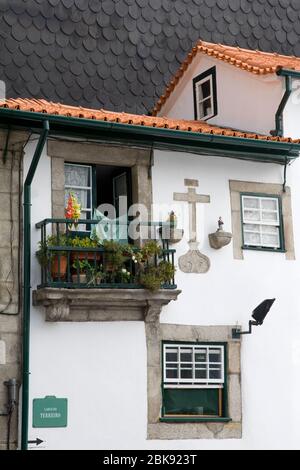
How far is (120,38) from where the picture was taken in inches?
929

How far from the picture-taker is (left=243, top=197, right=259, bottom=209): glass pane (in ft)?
62.1

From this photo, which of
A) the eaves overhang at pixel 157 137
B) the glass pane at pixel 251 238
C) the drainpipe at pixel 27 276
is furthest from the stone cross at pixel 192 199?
the drainpipe at pixel 27 276

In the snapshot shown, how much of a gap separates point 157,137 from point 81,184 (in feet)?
4.36

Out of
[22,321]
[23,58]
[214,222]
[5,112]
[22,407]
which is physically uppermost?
[23,58]

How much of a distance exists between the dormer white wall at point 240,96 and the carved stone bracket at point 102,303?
3.93 metres

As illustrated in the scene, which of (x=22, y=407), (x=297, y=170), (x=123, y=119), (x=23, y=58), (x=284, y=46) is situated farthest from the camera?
(x=284, y=46)

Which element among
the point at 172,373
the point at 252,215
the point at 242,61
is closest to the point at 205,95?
the point at 242,61

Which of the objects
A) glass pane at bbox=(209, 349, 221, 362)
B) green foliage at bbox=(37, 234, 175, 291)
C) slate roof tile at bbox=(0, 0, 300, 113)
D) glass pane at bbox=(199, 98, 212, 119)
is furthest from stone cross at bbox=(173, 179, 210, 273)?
slate roof tile at bbox=(0, 0, 300, 113)

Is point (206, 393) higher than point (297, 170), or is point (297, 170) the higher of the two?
point (297, 170)

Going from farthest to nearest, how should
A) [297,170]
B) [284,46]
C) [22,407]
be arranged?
[284,46] → [297,170] → [22,407]

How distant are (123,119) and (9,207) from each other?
213 centimetres

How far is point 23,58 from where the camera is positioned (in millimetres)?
22359

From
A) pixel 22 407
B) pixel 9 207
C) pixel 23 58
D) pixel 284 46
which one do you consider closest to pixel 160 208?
pixel 9 207

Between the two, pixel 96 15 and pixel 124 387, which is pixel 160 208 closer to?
pixel 124 387
